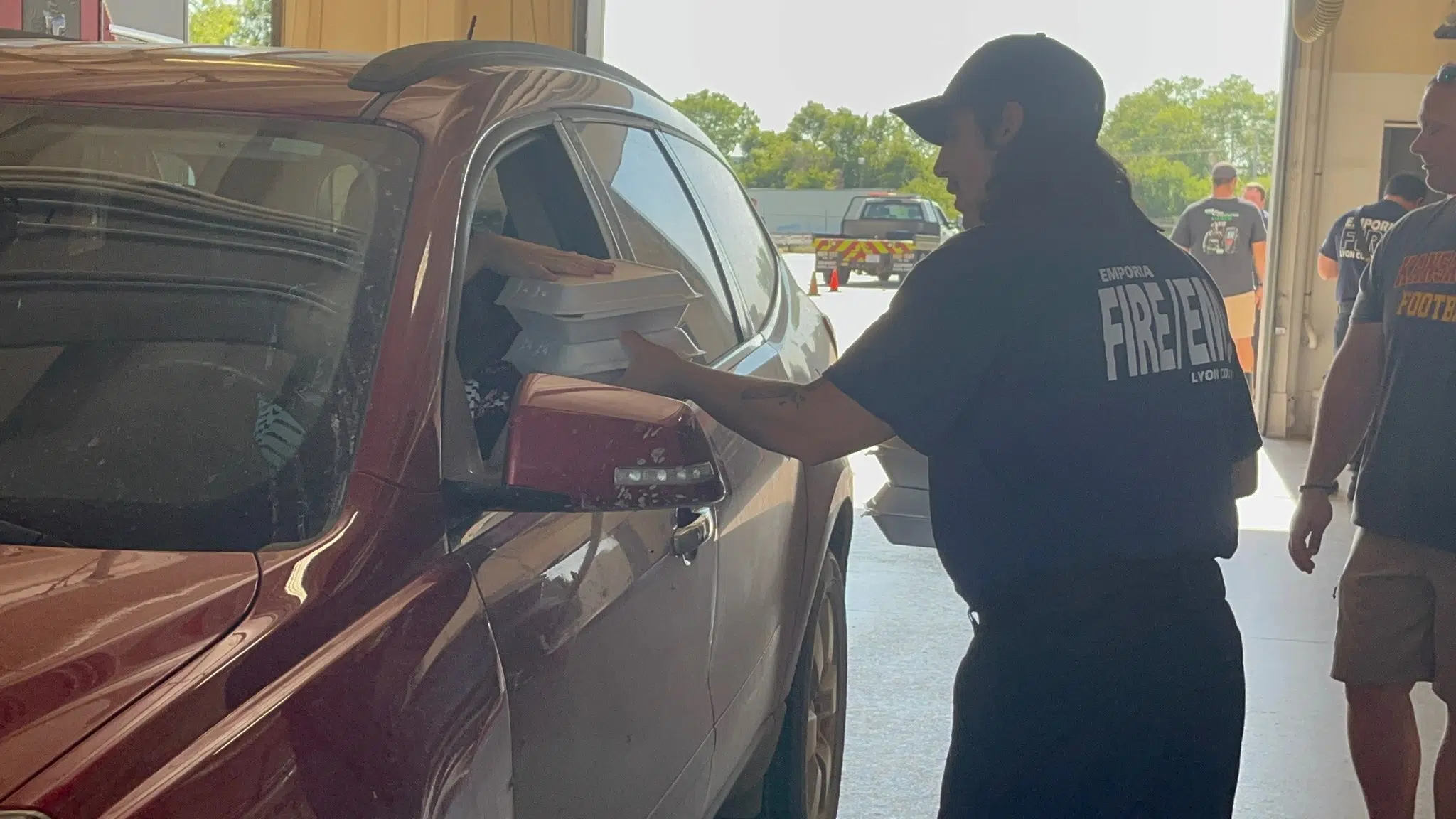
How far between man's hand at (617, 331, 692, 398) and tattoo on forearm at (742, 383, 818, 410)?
104 mm

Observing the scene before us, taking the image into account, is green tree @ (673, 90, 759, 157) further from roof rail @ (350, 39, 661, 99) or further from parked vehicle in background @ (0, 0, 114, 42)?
roof rail @ (350, 39, 661, 99)

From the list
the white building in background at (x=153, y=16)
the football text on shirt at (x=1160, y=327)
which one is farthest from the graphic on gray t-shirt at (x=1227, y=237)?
the football text on shirt at (x=1160, y=327)

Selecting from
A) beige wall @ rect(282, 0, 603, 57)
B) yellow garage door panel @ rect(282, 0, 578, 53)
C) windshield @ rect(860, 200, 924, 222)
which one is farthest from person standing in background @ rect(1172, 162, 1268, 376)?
windshield @ rect(860, 200, 924, 222)

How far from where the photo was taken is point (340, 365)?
5.40 feet

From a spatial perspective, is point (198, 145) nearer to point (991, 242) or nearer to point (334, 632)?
point (334, 632)

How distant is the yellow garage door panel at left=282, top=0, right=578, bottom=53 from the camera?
9.62 metres

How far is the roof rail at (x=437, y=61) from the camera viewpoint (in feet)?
6.36

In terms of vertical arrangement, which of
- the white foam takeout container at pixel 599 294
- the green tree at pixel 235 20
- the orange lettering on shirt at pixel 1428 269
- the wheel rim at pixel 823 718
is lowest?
the wheel rim at pixel 823 718

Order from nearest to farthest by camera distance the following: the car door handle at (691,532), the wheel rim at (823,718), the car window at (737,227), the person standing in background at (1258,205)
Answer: the car door handle at (691,532)
the car window at (737,227)
the wheel rim at (823,718)
the person standing in background at (1258,205)

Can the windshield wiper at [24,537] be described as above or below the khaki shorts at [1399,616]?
above

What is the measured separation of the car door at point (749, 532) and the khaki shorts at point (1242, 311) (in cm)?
808

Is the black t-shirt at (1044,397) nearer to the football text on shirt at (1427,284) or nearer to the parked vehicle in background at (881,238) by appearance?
the football text on shirt at (1427,284)

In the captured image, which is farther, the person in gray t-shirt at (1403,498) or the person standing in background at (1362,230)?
the person standing in background at (1362,230)

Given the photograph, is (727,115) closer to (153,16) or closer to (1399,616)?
(153,16)
